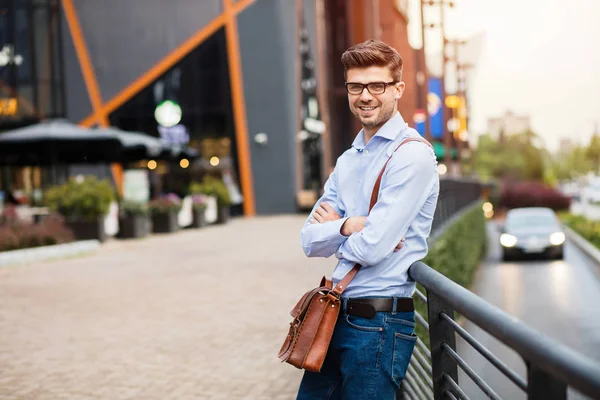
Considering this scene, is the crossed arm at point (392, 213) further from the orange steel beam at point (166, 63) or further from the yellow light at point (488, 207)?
the yellow light at point (488, 207)

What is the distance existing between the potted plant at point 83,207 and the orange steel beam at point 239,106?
1568cm

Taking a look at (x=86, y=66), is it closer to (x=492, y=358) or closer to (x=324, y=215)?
(x=324, y=215)

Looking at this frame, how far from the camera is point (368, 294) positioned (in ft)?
9.61

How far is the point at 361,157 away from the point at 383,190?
28cm

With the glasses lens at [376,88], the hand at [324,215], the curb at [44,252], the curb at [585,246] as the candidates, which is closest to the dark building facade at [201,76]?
the curb at [585,246]

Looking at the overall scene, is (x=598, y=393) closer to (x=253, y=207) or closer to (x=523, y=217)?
(x=523, y=217)

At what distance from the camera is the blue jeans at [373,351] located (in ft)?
9.39

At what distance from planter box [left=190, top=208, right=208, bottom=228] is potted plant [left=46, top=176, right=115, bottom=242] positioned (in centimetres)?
709

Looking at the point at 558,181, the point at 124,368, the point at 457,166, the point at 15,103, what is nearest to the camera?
the point at 124,368

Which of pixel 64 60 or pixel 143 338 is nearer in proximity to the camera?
pixel 143 338

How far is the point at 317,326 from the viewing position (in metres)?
2.90

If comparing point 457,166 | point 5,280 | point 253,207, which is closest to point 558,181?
point 457,166

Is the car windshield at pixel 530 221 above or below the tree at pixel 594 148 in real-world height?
below

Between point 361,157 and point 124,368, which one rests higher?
point 361,157
